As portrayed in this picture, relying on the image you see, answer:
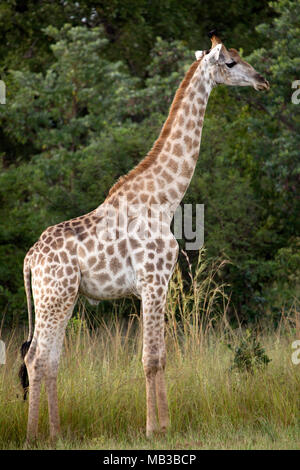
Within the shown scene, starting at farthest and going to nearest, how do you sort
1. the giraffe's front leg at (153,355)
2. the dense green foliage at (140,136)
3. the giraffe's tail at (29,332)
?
the dense green foliage at (140,136)
the giraffe's tail at (29,332)
the giraffe's front leg at (153,355)

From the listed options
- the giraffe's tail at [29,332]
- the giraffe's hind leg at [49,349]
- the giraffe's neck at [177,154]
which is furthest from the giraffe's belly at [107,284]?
the giraffe's neck at [177,154]

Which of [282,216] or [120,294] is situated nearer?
[120,294]

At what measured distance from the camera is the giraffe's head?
20.8 feet

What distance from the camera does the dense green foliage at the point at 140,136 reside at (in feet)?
38.7

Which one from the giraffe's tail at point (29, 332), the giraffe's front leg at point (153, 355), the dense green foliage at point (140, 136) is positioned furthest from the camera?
the dense green foliage at point (140, 136)

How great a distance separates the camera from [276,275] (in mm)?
12008

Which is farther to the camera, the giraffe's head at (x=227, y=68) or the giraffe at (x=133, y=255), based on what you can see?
the giraffe's head at (x=227, y=68)

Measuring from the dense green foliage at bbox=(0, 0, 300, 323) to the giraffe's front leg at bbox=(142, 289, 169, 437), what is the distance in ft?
17.6

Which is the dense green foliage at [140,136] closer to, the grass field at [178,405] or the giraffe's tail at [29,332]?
the grass field at [178,405]

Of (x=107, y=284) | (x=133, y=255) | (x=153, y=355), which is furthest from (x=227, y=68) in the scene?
(x=153, y=355)
